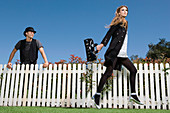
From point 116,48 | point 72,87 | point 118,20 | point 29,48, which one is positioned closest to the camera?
point 116,48

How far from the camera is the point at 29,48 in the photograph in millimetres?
5262

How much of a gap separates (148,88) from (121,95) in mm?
793

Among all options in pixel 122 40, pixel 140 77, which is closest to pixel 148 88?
pixel 140 77

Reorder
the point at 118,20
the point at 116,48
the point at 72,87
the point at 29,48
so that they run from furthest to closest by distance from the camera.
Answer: the point at 29,48
the point at 72,87
the point at 118,20
the point at 116,48

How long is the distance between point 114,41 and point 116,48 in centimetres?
18

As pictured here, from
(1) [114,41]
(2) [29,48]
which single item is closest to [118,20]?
(1) [114,41]

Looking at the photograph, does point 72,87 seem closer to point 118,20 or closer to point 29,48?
point 29,48

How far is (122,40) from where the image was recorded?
4.20 m

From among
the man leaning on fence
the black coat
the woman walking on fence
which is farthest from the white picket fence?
the black coat

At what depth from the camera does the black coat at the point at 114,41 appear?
412cm

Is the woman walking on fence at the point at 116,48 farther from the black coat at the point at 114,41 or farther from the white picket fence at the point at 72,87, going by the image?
the white picket fence at the point at 72,87

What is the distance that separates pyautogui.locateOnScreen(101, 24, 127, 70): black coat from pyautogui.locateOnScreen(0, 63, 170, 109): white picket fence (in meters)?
0.97

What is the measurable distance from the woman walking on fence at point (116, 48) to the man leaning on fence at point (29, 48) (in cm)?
195

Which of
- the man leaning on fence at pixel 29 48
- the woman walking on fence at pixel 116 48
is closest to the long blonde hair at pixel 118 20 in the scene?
the woman walking on fence at pixel 116 48
